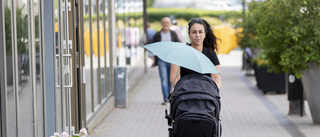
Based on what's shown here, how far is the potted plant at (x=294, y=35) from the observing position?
9234mm

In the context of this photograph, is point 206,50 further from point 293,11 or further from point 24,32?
point 293,11

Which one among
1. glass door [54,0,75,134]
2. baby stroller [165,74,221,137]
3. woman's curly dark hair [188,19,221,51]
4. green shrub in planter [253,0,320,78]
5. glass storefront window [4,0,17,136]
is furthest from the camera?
green shrub in planter [253,0,320,78]

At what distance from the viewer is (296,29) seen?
917 centimetres

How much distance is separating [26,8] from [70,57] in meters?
1.68

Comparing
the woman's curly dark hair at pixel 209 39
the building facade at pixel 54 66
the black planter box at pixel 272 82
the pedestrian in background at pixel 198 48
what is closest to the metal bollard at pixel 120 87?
the building facade at pixel 54 66

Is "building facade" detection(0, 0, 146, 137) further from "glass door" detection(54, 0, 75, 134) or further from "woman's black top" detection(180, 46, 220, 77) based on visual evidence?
"woman's black top" detection(180, 46, 220, 77)

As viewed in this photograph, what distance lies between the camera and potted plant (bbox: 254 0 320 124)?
923 centimetres

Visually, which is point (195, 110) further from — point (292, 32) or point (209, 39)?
point (292, 32)

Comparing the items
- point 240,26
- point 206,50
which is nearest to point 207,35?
point 206,50

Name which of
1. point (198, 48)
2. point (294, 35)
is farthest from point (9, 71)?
point (294, 35)

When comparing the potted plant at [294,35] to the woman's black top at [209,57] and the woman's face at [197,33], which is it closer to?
the woman's black top at [209,57]

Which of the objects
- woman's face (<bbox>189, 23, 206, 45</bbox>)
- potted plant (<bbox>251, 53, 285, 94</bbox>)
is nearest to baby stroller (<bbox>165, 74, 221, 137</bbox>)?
woman's face (<bbox>189, 23, 206, 45</bbox>)

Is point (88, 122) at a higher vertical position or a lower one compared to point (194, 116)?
lower

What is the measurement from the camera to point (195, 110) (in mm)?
5227
